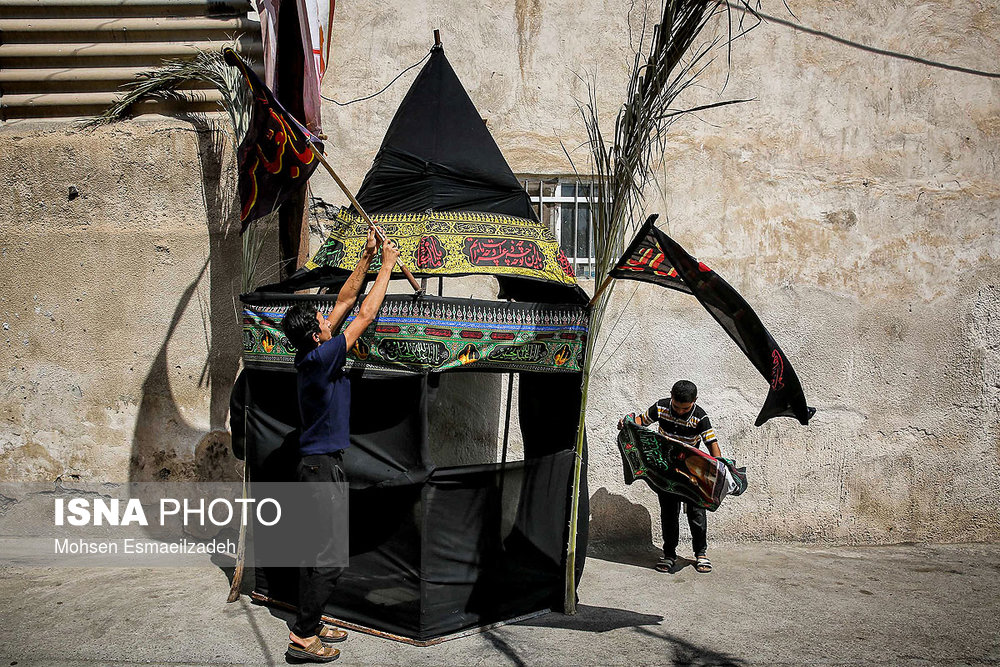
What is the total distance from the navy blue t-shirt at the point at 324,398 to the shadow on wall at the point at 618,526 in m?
2.56

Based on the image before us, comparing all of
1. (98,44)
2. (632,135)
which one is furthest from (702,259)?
(98,44)

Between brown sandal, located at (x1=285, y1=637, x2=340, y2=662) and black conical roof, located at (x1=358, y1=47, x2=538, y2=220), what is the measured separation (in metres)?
2.33

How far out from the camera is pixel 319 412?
12.7ft

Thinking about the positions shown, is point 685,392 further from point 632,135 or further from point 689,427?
point 632,135

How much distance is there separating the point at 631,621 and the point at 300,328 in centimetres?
246

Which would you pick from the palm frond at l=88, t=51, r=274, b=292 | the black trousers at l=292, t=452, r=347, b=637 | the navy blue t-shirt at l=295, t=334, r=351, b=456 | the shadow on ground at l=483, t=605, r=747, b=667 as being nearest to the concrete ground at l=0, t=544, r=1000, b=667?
the shadow on ground at l=483, t=605, r=747, b=667

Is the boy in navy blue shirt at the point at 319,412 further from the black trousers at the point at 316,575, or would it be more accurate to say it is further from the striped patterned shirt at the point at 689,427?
the striped patterned shirt at the point at 689,427

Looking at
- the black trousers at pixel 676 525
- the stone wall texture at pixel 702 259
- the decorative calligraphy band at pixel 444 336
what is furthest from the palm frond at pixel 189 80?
the black trousers at pixel 676 525

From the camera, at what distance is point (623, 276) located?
4336mm

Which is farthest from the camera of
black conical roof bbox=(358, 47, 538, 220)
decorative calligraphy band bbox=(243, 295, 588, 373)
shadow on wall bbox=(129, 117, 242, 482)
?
shadow on wall bbox=(129, 117, 242, 482)

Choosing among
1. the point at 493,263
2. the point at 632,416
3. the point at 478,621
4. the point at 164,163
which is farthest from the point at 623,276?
the point at 164,163

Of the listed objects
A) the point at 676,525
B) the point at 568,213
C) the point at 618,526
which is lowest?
the point at 618,526

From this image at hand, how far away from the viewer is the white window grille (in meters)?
6.05

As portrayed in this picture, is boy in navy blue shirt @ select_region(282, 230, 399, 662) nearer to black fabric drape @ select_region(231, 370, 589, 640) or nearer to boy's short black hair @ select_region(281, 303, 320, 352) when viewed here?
boy's short black hair @ select_region(281, 303, 320, 352)
